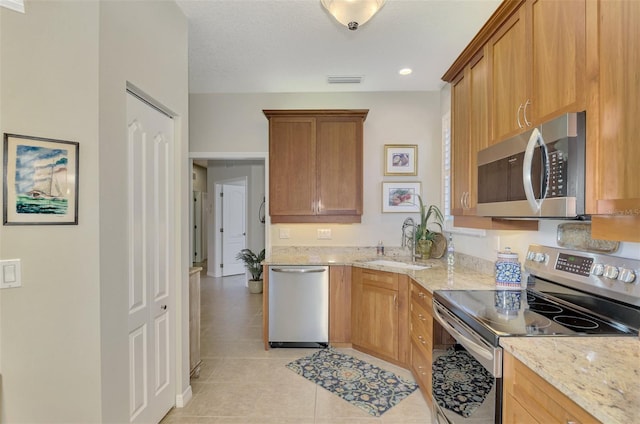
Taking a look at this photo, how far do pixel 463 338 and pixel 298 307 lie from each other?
6.21ft

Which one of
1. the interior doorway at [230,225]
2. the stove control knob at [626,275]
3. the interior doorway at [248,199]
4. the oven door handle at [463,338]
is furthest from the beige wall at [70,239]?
the interior doorway at [230,225]

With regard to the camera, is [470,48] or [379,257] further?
[379,257]

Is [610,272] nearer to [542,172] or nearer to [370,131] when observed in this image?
[542,172]

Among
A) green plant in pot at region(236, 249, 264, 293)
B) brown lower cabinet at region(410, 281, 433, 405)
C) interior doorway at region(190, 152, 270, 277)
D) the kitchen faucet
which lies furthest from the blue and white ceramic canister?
interior doorway at region(190, 152, 270, 277)

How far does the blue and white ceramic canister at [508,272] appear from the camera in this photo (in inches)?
77.4

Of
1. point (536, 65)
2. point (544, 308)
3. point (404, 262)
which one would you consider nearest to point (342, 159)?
point (404, 262)

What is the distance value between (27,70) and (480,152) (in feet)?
7.76

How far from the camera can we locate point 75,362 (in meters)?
1.39

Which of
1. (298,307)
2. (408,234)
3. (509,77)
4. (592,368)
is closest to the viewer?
(592,368)

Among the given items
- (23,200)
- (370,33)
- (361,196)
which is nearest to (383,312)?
(361,196)

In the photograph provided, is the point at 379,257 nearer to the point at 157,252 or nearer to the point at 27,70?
the point at 157,252

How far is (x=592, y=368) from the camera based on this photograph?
97 centimetres

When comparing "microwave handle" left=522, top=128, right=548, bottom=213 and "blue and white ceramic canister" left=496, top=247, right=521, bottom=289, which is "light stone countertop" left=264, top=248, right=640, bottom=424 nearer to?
"microwave handle" left=522, top=128, right=548, bottom=213

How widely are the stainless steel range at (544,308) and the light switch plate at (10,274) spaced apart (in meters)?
2.01
